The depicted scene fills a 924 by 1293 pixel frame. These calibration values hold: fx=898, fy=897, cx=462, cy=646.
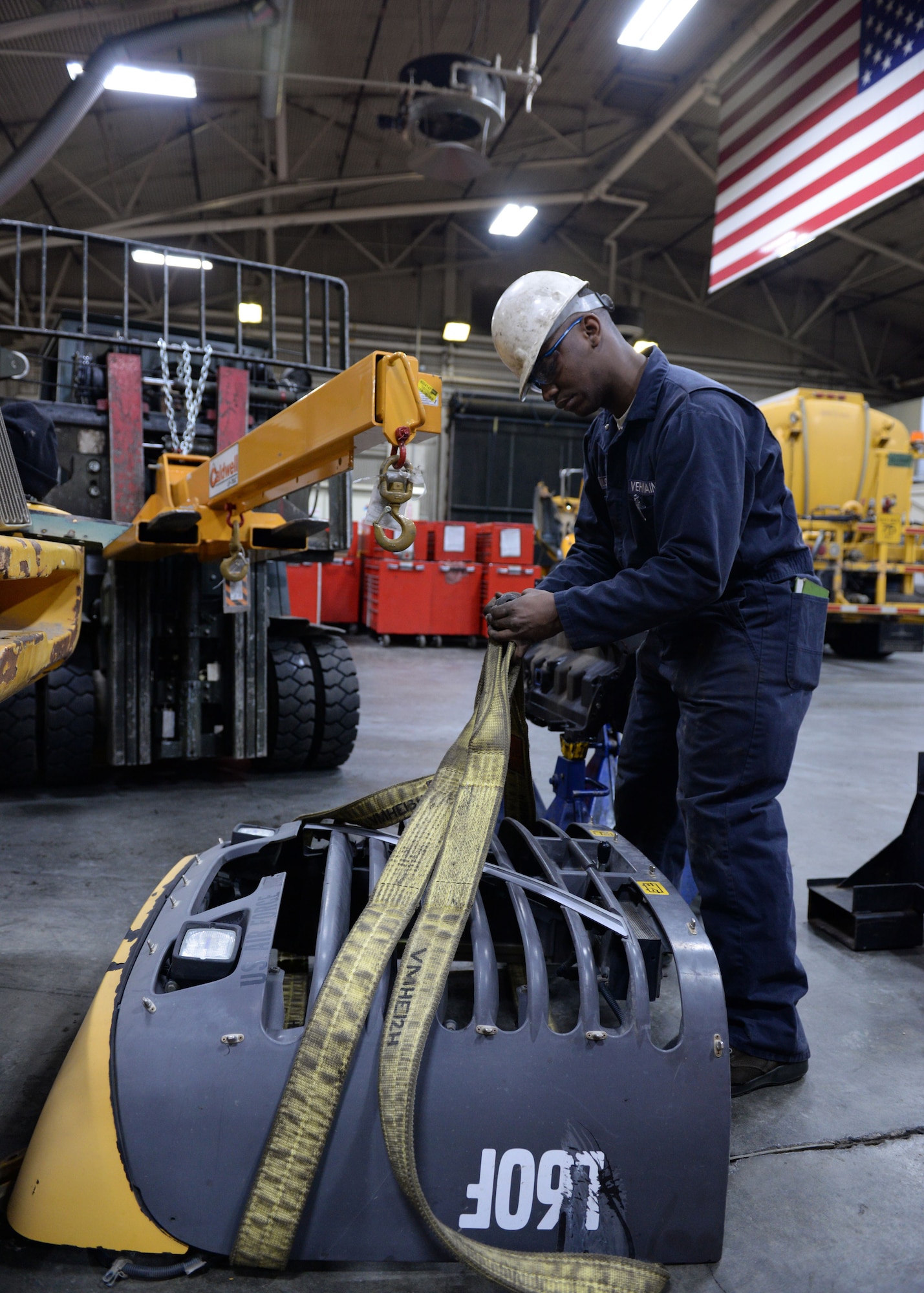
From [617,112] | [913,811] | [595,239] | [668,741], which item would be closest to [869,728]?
[913,811]

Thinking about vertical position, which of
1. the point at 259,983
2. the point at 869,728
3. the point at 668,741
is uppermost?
the point at 668,741

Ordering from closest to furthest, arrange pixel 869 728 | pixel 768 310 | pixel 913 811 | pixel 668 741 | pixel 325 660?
pixel 668 741 < pixel 913 811 < pixel 325 660 < pixel 869 728 < pixel 768 310

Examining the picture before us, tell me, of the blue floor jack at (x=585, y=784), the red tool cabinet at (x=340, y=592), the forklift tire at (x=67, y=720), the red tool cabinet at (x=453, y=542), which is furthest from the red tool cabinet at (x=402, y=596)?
the blue floor jack at (x=585, y=784)

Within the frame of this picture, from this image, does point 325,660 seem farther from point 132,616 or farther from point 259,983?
point 259,983

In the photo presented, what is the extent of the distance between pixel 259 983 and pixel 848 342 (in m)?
20.8

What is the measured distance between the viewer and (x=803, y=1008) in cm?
240

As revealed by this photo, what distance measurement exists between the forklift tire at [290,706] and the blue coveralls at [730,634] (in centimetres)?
279

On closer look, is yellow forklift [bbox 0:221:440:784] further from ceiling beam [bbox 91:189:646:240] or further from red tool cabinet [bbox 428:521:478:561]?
ceiling beam [bbox 91:189:646:240]

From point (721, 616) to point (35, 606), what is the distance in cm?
157

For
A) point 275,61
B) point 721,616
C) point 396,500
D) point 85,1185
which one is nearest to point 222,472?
point 396,500

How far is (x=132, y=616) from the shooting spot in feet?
13.6

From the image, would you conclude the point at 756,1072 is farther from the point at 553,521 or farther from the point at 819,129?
the point at 553,521

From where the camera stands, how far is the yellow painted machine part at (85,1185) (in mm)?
1334

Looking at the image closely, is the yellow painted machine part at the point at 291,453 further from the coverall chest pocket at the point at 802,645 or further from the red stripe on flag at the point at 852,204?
the red stripe on flag at the point at 852,204
